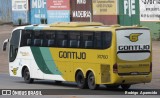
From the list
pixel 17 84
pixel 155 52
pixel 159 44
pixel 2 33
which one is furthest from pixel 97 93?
pixel 2 33

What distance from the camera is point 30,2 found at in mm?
65188

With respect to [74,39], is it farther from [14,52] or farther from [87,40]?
[14,52]

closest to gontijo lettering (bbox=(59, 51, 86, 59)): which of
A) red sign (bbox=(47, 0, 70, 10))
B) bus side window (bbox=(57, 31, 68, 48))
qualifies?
bus side window (bbox=(57, 31, 68, 48))

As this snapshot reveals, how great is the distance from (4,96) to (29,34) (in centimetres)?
743

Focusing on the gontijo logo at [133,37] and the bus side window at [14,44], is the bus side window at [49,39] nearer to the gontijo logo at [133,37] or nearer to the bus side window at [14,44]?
the bus side window at [14,44]

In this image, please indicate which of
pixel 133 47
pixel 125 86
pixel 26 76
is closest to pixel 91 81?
pixel 125 86

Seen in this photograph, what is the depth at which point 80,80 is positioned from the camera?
27344 millimetres

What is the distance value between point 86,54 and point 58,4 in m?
32.8

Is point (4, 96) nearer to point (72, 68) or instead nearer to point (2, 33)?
point (72, 68)

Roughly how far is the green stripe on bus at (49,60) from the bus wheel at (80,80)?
162 cm

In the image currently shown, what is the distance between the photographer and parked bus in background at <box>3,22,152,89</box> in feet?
83.9

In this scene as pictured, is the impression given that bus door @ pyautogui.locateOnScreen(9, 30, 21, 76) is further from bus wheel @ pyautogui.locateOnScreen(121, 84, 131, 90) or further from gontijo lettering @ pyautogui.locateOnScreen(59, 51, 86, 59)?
bus wheel @ pyautogui.locateOnScreen(121, 84, 131, 90)

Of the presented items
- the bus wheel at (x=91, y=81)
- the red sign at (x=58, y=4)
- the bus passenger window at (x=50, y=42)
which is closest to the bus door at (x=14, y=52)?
the bus passenger window at (x=50, y=42)

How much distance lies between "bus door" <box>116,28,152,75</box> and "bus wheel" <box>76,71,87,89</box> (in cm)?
203
